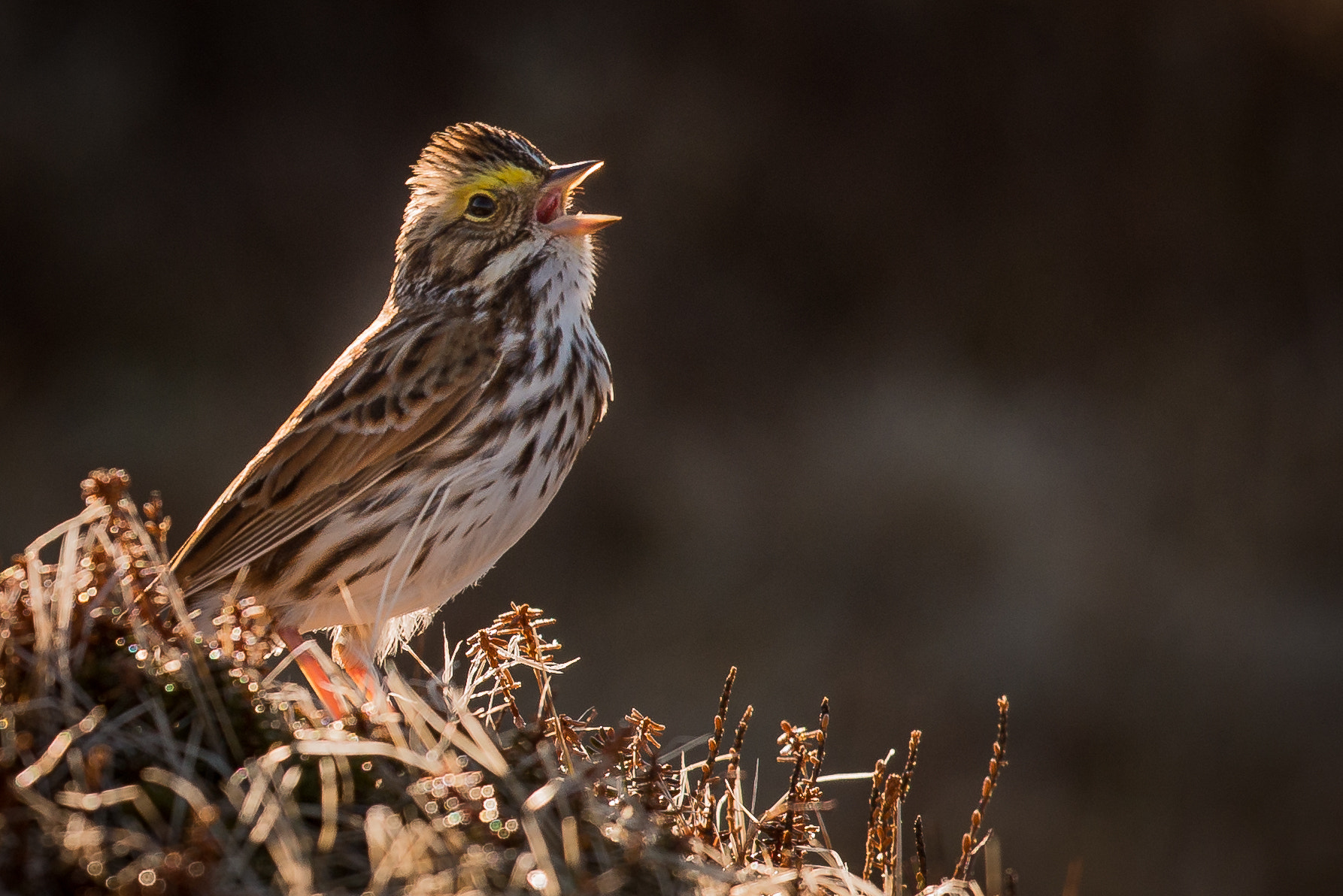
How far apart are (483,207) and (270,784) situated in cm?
338

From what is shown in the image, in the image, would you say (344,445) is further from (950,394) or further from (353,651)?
(950,394)

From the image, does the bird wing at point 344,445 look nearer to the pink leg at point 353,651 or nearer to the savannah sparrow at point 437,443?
the savannah sparrow at point 437,443

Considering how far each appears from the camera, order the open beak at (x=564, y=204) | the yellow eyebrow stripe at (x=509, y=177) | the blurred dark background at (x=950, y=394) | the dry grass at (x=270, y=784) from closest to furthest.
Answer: the dry grass at (x=270, y=784) → the open beak at (x=564, y=204) → the yellow eyebrow stripe at (x=509, y=177) → the blurred dark background at (x=950, y=394)

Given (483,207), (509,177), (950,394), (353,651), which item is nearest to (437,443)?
(353,651)

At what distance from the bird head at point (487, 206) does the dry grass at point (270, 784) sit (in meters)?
2.37

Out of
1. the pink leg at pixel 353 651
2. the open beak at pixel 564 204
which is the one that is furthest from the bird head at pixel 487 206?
the pink leg at pixel 353 651

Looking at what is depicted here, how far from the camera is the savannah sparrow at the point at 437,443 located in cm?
498

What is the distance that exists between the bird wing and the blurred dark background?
991 cm

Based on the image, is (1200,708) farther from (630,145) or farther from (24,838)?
(24,838)

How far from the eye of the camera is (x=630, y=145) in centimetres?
1584

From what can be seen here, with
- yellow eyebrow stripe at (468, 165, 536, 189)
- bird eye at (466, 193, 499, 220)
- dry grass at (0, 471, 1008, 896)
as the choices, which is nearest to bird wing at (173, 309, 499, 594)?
bird eye at (466, 193, 499, 220)

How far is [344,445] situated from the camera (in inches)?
204

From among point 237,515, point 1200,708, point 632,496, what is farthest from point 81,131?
point 1200,708

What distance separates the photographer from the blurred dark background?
1530 cm
